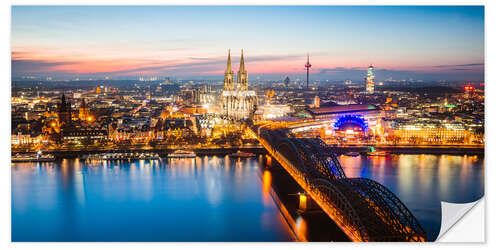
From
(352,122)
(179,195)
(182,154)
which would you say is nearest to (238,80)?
(352,122)

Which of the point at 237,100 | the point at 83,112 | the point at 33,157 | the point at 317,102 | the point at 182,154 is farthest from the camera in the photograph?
the point at 317,102

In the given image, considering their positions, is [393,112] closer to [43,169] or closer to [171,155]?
[171,155]

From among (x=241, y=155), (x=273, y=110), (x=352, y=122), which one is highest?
(x=273, y=110)

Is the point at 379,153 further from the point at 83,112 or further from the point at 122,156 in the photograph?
the point at 83,112

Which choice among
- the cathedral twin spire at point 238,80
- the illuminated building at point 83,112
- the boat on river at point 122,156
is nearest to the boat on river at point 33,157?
the boat on river at point 122,156

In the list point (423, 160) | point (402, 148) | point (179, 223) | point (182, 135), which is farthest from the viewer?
point (182, 135)

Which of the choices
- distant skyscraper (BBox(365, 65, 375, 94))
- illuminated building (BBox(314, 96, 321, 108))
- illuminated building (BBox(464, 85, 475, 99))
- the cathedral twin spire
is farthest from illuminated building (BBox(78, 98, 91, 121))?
illuminated building (BBox(464, 85, 475, 99))

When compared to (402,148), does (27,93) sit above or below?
above

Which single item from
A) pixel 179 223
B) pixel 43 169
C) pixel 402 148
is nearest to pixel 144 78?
pixel 43 169
